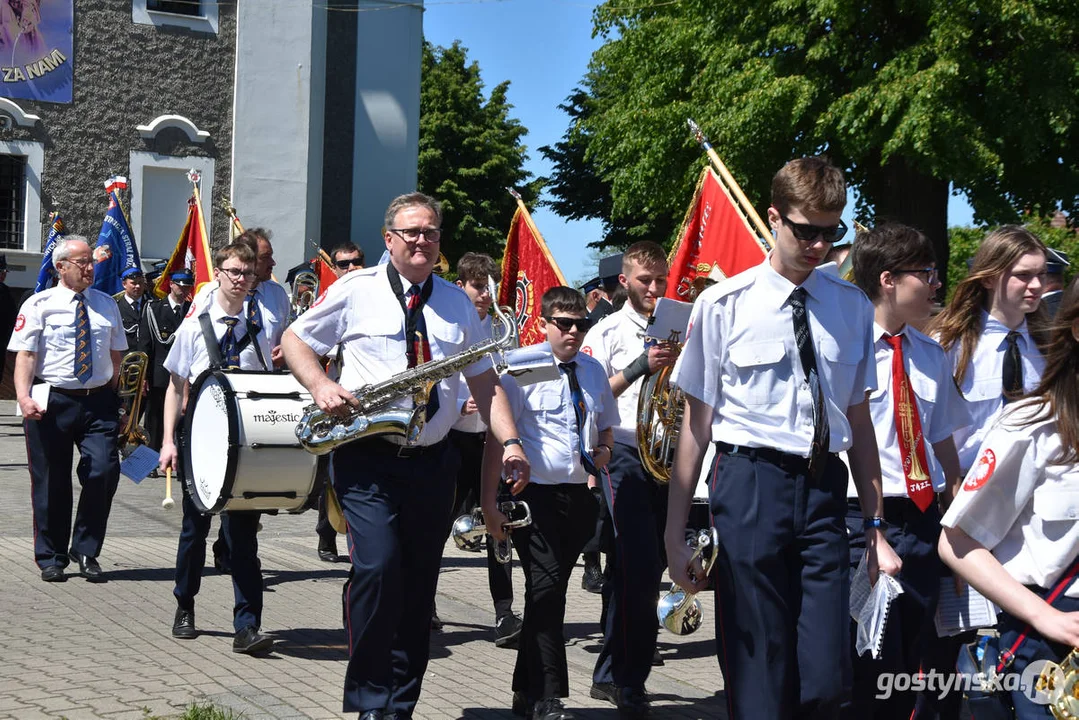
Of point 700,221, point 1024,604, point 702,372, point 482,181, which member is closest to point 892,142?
point 700,221

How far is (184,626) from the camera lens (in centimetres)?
757

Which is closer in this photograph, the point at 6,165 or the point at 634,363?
the point at 634,363

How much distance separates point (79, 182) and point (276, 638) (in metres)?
20.8

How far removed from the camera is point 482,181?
53.9 metres

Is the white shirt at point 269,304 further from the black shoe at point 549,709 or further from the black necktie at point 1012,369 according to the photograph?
the black necktie at point 1012,369

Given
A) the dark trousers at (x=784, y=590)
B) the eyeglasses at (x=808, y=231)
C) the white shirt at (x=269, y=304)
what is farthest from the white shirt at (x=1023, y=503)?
the white shirt at (x=269, y=304)

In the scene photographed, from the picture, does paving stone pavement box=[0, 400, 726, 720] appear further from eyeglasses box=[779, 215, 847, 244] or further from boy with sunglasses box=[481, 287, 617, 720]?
eyeglasses box=[779, 215, 847, 244]

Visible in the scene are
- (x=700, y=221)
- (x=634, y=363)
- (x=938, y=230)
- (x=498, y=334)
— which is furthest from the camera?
(x=938, y=230)

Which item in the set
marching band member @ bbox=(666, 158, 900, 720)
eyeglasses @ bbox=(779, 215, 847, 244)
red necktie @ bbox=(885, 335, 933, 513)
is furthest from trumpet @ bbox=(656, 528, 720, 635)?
eyeglasses @ bbox=(779, 215, 847, 244)

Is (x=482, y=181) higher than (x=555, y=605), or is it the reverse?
(x=482, y=181)

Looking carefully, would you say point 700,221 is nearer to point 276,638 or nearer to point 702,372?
point 276,638

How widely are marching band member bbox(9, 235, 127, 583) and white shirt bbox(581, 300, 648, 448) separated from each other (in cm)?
388

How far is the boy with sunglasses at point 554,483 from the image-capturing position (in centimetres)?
609

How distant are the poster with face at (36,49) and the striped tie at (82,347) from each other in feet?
60.2
